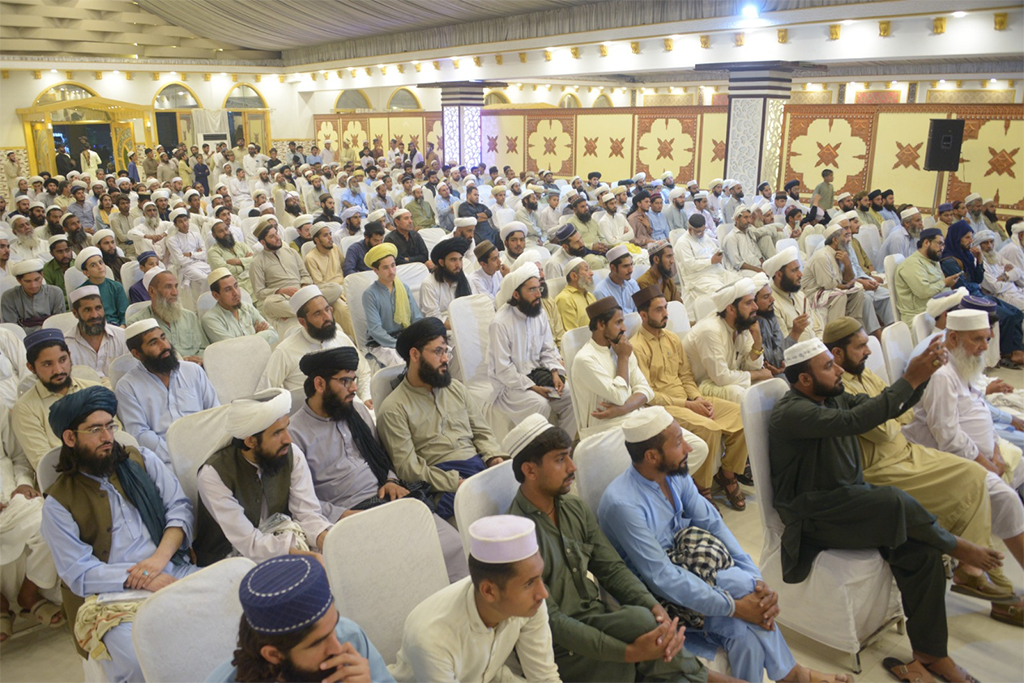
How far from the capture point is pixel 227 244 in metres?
6.40

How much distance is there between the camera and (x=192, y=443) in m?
2.73

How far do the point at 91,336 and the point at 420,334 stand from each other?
6.97ft

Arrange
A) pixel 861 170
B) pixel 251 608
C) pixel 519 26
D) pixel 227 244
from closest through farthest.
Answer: pixel 251 608, pixel 227 244, pixel 861 170, pixel 519 26

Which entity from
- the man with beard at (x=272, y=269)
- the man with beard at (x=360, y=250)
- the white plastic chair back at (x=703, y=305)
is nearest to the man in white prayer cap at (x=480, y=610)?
the white plastic chair back at (x=703, y=305)

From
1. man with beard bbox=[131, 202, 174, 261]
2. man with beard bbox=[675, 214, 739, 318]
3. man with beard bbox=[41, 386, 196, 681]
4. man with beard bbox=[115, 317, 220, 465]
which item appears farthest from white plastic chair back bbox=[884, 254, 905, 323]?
man with beard bbox=[131, 202, 174, 261]

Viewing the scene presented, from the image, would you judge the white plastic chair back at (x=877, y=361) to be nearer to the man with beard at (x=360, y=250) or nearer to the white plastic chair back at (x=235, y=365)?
the white plastic chair back at (x=235, y=365)

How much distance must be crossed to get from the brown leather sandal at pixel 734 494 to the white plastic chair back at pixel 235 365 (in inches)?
96.2

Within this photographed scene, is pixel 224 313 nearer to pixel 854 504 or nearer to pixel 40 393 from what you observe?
pixel 40 393

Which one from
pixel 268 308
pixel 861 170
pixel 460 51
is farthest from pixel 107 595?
pixel 460 51

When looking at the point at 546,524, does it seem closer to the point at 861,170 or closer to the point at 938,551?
the point at 938,551

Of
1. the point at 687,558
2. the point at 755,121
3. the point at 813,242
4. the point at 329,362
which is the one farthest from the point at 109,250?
the point at 755,121

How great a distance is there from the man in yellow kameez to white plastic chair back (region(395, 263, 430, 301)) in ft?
6.90

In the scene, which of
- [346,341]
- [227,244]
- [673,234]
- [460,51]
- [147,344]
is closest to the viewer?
[147,344]

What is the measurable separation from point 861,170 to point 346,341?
10.4 meters
